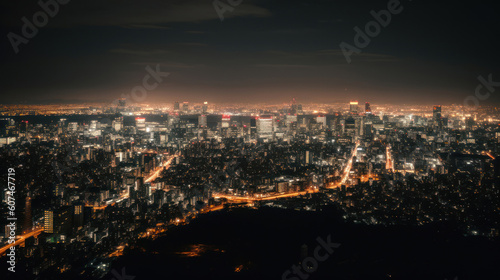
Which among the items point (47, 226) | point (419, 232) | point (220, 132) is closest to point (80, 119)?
point (220, 132)

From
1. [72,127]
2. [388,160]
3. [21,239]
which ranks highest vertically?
[72,127]

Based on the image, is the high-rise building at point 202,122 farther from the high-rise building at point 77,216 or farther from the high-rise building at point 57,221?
the high-rise building at point 57,221

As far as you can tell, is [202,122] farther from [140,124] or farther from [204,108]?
[204,108]

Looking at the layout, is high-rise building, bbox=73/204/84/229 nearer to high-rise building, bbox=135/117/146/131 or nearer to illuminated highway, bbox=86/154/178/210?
illuminated highway, bbox=86/154/178/210

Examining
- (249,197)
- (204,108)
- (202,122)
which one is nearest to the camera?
(249,197)

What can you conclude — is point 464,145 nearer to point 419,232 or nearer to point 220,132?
point 419,232

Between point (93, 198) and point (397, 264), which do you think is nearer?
point (397, 264)

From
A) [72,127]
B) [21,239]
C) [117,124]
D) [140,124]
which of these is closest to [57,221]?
[21,239]

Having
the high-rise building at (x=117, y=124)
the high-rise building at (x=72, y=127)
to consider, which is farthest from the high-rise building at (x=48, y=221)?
the high-rise building at (x=117, y=124)

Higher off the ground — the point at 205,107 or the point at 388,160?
the point at 205,107

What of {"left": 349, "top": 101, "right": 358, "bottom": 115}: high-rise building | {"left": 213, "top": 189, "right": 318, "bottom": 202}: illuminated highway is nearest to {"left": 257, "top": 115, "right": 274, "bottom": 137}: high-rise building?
{"left": 349, "top": 101, "right": 358, "bottom": 115}: high-rise building

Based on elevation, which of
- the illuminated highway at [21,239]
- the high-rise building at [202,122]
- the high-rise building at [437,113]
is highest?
the high-rise building at [437,113]
